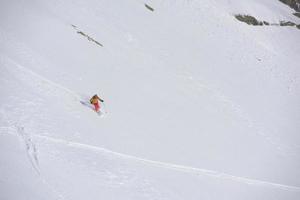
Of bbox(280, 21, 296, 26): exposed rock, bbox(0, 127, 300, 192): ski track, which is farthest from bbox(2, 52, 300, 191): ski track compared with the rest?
bbox(280, 21, 296, 26): exposed rock

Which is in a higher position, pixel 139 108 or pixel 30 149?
pixel 139 108

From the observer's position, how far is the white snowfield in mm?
11312

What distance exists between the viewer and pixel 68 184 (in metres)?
10.4

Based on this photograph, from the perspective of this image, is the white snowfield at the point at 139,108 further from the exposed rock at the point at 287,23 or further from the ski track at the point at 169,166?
the exposed rock at the point at 287,23

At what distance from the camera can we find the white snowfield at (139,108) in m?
11.3

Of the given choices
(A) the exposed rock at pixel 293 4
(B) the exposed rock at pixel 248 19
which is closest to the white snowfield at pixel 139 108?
(B) the exposed rock at pixel 248 19

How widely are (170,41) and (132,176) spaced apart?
13940mm

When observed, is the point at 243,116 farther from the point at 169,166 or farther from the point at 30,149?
the point at 30,149

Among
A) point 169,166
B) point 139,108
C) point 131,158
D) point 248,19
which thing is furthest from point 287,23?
point 131,158

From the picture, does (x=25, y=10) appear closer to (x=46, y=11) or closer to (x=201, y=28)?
(x=46, y=11)

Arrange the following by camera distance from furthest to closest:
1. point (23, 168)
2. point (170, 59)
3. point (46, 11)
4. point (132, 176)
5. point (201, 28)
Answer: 1. point (201, 28)
2. point (170, 59)
3. point (46, 11)
4. point (132, 176)
5. point (23, 168)

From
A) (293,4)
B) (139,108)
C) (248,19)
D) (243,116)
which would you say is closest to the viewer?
(139,108)

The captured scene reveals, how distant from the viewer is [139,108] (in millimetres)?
16672

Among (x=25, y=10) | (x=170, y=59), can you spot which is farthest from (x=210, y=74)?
(x=25, y=10)
